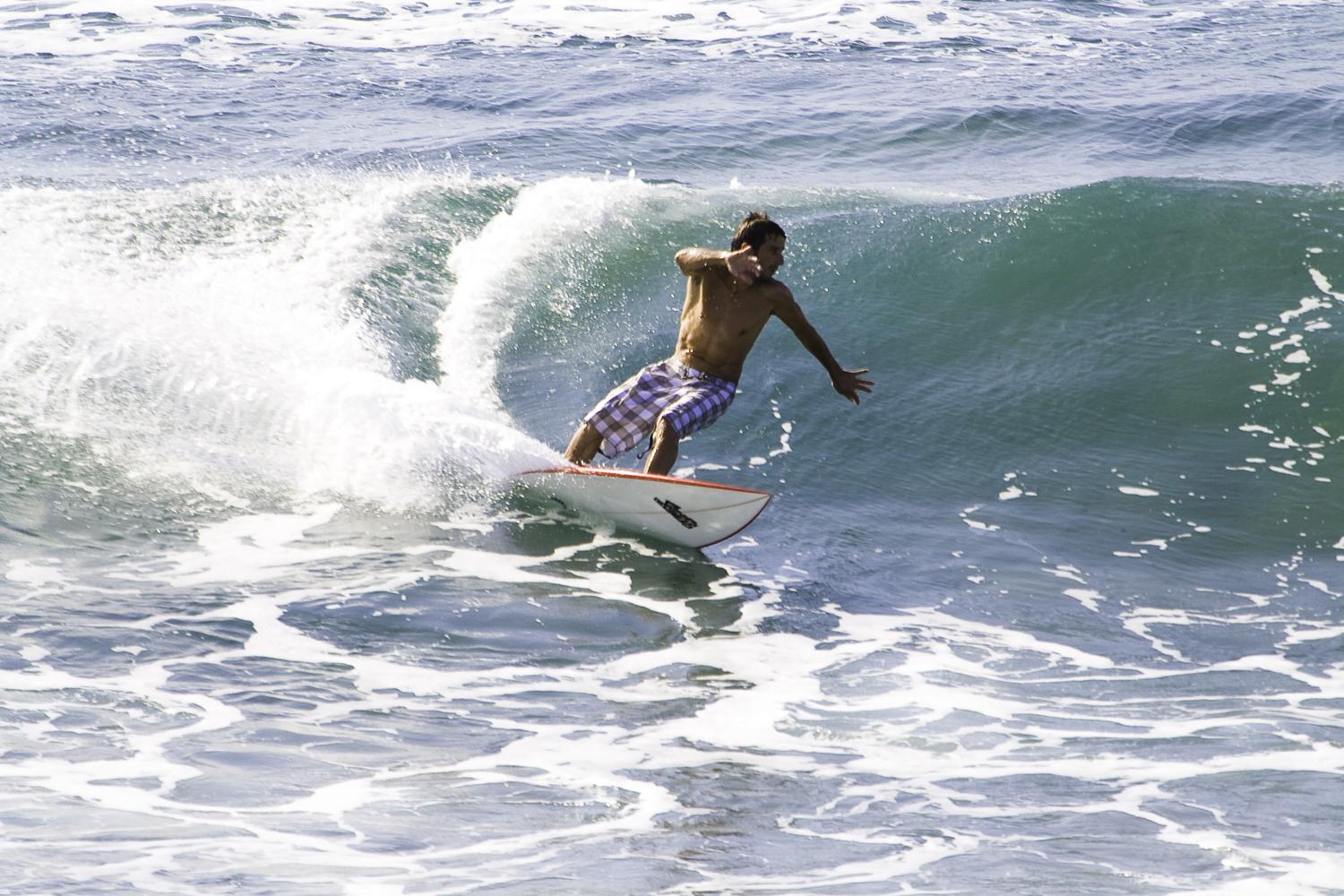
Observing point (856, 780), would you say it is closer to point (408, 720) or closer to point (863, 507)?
point (408, 720)

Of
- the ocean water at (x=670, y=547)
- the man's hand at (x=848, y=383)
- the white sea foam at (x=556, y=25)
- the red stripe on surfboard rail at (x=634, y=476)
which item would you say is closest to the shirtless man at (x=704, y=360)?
the man's hand at (x=848, y=383)

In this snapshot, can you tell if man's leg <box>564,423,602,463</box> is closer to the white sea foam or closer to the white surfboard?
the white surfboard

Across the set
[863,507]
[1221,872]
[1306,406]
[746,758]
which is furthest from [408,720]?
[1306,406]

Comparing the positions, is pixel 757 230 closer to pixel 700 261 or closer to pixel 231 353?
pixel 700 261

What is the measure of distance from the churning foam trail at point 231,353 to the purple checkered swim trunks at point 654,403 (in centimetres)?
59

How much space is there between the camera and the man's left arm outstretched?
701cm

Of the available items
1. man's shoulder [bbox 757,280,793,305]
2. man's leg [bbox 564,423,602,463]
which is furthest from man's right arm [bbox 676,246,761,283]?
man's leg [bbox 564,423,602,463]

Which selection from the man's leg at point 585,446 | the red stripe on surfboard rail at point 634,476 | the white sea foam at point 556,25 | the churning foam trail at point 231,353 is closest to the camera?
the red stripe on surfboard rail at point 634,476

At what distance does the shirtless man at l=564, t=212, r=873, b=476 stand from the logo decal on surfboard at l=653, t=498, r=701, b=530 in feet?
0.64

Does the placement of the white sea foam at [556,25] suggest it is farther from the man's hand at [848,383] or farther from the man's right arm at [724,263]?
the man's hand at [848,383]

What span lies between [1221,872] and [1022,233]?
25.8 feet

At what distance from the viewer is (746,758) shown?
4.80 m

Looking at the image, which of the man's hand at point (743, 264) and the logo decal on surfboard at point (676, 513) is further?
the logo decal on surfboard at point (676, 513)

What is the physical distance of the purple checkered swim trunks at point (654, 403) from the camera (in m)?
7.29
